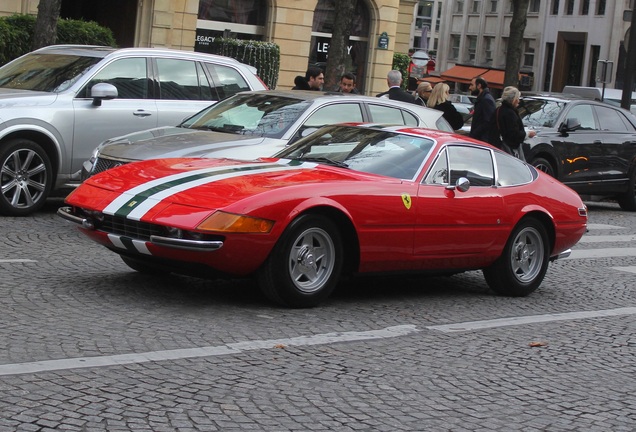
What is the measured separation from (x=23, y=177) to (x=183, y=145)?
208 cm

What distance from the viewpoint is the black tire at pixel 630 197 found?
2056cm

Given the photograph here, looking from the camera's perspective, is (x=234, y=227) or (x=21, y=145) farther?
(x=21, y=145)

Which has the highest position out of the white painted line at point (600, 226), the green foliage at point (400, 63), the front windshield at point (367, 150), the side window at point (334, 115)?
the green foliage at point (400, 63)

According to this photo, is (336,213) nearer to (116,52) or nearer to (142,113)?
(142,113)

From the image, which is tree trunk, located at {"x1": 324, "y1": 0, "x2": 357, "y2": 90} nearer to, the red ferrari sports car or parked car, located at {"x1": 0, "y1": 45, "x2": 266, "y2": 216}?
parked car, located at {"x1": 0, "y1": 45, "x2": 266, "y2": 216}

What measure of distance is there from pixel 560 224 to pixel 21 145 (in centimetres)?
553

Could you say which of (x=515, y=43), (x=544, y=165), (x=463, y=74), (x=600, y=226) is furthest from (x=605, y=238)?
(x=463, y=74)

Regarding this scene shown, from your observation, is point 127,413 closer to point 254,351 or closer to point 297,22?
point 254,351

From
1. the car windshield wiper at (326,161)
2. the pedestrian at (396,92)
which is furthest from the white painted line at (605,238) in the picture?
the car windshield wiper at (326,161)

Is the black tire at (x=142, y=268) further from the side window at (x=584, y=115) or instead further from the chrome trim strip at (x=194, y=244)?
the side window at (x=584, y=115)

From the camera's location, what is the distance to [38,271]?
9.40 meters

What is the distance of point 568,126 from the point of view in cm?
Result: 1886

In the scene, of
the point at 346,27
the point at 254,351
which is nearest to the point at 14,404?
the point at 254,351

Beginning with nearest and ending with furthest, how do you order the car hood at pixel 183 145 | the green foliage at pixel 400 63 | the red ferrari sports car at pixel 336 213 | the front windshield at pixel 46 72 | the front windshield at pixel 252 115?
the red ferrari sports car at pixel 336 213 < the car hood at pixel 183 145 < the front windshield at pixel 252 115 < the front windshield at pixel 46 72 < the green foliage at pixel 400 63
